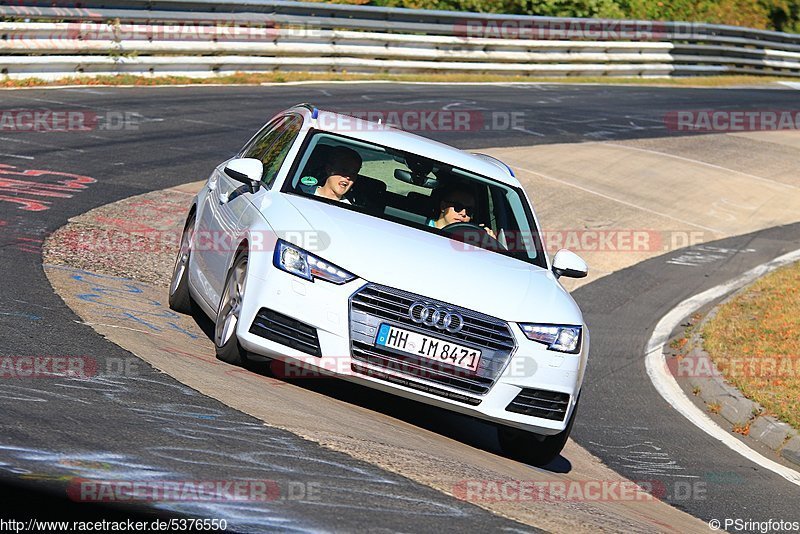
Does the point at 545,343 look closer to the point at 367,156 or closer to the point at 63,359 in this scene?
the point at 367,156

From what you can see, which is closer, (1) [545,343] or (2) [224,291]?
(1) [545,343]

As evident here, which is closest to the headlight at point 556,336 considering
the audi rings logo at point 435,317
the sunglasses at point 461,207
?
the audi rings logo at point 435,317

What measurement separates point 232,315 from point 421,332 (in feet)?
3.97

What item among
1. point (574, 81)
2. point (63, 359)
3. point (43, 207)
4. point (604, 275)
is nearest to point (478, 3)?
point (574, 81)

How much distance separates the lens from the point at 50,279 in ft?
30.2

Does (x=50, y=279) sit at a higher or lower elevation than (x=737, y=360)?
higher

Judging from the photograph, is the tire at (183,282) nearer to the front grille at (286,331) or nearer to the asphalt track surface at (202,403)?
the asphalt track surface at (202,403)

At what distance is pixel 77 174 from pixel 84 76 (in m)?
7.49

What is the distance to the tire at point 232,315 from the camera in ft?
23.8

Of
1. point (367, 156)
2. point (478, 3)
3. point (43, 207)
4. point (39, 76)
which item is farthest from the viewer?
point (478, 3)

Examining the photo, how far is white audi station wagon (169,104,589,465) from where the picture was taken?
6832 millimetres

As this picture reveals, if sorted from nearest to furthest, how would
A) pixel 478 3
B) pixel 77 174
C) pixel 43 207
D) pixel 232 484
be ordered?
pixel 232 484, pixel 43 207, pixel 77 174, pixel 478 3

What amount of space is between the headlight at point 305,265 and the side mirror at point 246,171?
1.02 meters

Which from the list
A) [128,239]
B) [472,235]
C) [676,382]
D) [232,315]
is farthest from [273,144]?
[676,382]
